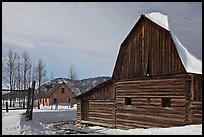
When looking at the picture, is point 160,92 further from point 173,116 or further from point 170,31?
point 170,31

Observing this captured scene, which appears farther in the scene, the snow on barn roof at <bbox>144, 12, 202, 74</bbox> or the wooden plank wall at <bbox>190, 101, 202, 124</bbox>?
the snow on barn roof at <bbox>144, 12, 202, 74</bbox>

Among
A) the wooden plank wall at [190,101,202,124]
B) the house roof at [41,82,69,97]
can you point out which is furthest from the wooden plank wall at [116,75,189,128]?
the house roof at [41,82,69,97]

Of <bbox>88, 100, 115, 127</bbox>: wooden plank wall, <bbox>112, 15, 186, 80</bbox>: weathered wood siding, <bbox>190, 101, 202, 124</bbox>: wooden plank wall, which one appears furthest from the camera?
<bbox>88, 100, 115, 127</bbox>: wooden plank wall

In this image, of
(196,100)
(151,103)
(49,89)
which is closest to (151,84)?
(151,103)

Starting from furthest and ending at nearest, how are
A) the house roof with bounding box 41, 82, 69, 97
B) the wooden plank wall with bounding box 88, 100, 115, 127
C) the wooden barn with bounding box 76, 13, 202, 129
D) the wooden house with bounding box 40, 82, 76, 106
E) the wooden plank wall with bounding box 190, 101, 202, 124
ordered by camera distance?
the house roof with bounding box 41, 82, 69, 97
the wooden house with bounding box 40, 82, 76, 106
the wooden plank wall with bounding box 88, 100, 115, 127
the wooden barn with bounding box 76, 13, 202, 129
the wooden plank wall with bounding box 190, 101, 202, 124

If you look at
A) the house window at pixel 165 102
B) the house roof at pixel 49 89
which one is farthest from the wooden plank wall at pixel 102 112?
the house roof at pixel 49 89

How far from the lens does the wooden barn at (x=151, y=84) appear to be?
17.7 meters

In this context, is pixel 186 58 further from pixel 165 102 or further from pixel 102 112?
pixel 102 112

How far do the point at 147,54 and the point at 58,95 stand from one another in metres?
52.7

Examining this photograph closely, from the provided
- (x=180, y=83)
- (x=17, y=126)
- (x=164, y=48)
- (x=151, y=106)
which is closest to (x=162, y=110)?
(x=151, y=106)

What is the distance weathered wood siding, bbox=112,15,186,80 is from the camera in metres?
18.7

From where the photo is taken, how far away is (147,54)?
2019 centimetres

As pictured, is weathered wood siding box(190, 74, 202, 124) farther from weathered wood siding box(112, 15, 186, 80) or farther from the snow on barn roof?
weathered wood siding box(112, 15, 186, 80)

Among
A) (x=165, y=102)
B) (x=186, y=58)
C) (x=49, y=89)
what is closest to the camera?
(x=186, y=58)
